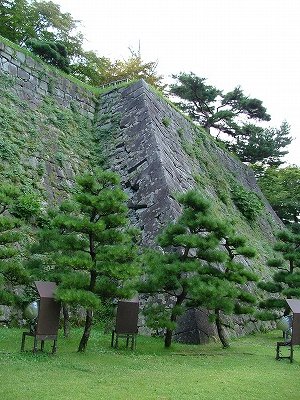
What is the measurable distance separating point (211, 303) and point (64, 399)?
4.34 m

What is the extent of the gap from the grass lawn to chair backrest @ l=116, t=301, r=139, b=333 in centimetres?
37

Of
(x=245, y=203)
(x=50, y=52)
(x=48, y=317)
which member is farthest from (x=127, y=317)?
(x=245, y=203)

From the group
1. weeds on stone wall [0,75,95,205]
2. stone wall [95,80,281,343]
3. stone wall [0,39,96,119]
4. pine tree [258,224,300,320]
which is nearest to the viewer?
stone wall [95,80,281,343]

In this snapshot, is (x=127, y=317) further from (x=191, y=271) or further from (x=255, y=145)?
(x=255, y=145)

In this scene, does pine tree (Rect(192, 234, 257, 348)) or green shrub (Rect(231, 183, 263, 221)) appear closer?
pine tree (Rect(192, 234, 257, 348))

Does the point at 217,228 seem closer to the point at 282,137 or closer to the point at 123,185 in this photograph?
the point at 123,185

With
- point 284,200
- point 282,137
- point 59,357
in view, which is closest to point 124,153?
point 59,357

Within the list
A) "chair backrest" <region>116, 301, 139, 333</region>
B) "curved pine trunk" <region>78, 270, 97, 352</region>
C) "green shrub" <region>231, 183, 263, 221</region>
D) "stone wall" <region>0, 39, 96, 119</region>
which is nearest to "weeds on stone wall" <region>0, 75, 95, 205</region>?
"stone wall" <region>0, 39, 96, 119</region>

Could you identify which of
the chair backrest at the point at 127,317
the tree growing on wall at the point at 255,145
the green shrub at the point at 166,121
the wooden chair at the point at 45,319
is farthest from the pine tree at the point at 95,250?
the tree growing on wall at the point at 255,145

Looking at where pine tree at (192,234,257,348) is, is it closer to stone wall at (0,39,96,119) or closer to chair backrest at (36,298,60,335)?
chair backrest at (36,298,60,335)

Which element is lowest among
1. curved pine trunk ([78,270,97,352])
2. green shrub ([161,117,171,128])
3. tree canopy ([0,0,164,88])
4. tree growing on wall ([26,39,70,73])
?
curved pine trunk ([78,270,97,352])

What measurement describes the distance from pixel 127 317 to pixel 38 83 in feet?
27.2

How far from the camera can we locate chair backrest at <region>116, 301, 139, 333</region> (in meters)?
7.82

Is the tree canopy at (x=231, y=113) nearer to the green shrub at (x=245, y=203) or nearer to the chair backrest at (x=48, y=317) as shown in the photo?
the green shrub at (x=245, y=203)
